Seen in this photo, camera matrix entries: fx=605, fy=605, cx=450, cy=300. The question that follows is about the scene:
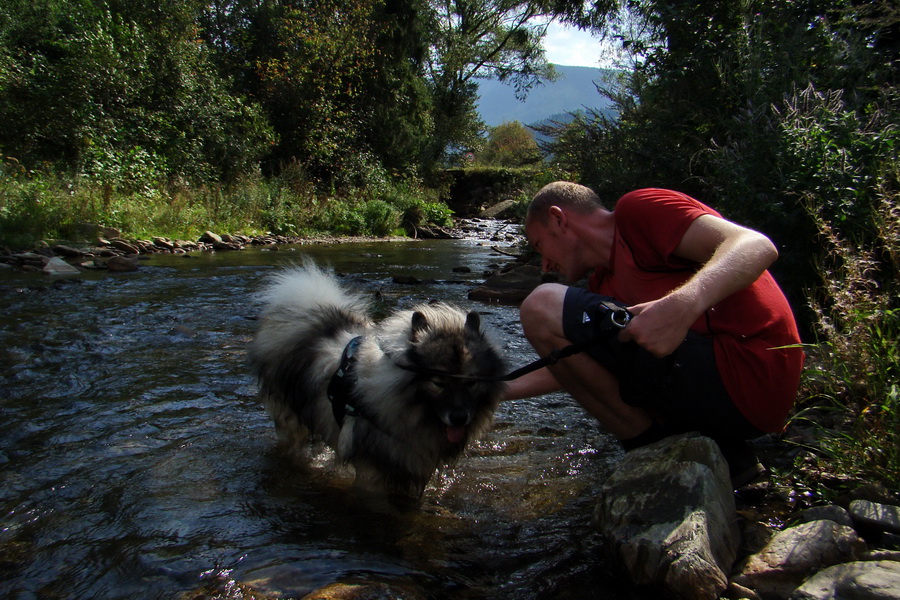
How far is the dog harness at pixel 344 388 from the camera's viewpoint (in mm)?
3040

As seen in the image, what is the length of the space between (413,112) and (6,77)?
16.4 m

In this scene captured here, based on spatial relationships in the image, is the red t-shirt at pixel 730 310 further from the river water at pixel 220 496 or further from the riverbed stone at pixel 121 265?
the riverbed stone at pixel 121 265

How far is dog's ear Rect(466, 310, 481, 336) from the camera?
297cm

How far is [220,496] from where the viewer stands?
114 inches

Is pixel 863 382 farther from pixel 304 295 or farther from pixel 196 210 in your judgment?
pixel 196 210

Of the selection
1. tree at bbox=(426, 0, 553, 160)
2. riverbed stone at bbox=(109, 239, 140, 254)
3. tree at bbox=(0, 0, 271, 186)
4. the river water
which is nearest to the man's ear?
the river water

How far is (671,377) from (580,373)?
385 millimetres

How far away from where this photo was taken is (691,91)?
7789 mm

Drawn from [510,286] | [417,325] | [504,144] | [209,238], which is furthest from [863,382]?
[504,144]

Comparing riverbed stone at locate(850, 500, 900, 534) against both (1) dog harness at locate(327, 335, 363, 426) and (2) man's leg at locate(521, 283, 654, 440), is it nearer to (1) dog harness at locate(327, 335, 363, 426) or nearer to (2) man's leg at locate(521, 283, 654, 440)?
(2) man's leg at locate(521, 283, 654, 440)

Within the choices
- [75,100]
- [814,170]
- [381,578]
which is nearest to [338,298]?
[381,578]

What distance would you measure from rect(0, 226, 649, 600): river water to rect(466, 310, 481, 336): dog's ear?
0.82m

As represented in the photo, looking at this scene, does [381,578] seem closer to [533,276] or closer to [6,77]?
[533,276]

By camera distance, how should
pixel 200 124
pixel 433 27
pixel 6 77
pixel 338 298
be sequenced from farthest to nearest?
pixel 433 27 → pixel 200 124 → pixel 6 77 → pixel 338 298
